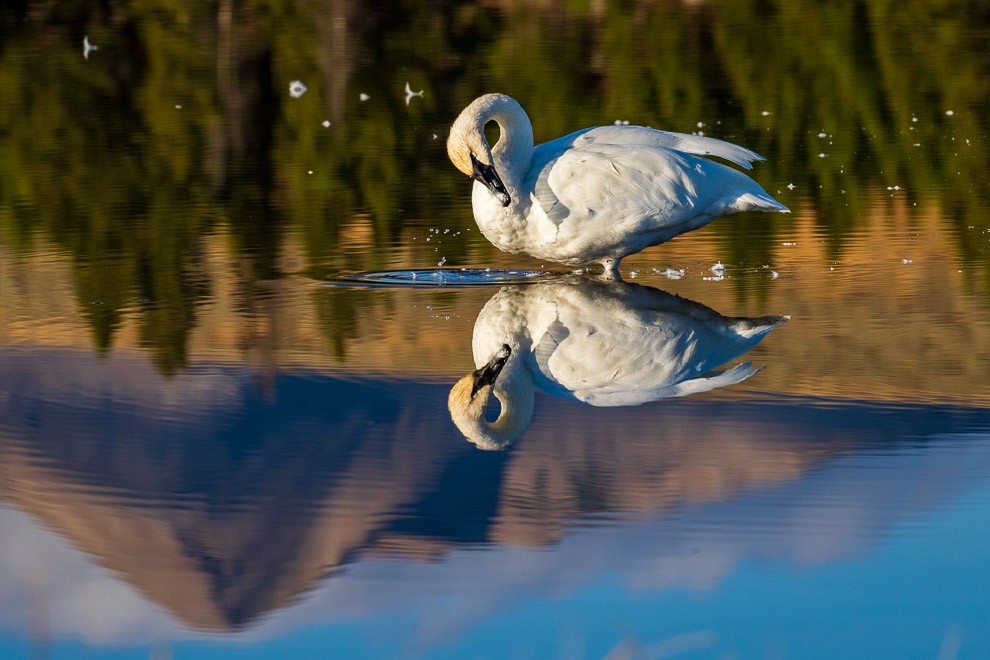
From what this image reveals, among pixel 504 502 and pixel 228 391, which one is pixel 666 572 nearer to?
pixel 504 502

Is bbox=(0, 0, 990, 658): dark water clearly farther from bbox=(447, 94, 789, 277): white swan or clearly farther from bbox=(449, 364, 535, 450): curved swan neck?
bbox=(447, 94, 789, 277): white swan

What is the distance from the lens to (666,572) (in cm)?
514

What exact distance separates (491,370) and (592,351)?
1.68 ft

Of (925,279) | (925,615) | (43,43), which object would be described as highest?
(43,43)

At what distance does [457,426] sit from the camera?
6789 millimetres

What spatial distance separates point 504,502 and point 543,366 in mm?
1794

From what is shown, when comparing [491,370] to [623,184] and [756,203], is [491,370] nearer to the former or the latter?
[623,184]

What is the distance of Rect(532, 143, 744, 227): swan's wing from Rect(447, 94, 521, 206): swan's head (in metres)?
0.25

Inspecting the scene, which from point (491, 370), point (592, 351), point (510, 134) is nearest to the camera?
point (491, 370)

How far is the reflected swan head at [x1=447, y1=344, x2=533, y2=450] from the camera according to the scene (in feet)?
21.8

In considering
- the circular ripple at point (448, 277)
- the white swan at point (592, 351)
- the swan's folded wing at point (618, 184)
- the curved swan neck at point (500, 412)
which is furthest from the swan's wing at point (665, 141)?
the curved swan neck at point (500, 412)

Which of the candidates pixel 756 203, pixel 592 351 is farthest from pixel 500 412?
pixel 756 203

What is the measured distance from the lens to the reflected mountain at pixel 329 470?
17.9ft

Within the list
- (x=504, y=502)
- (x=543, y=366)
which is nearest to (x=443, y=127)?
(x=543, y=366)
